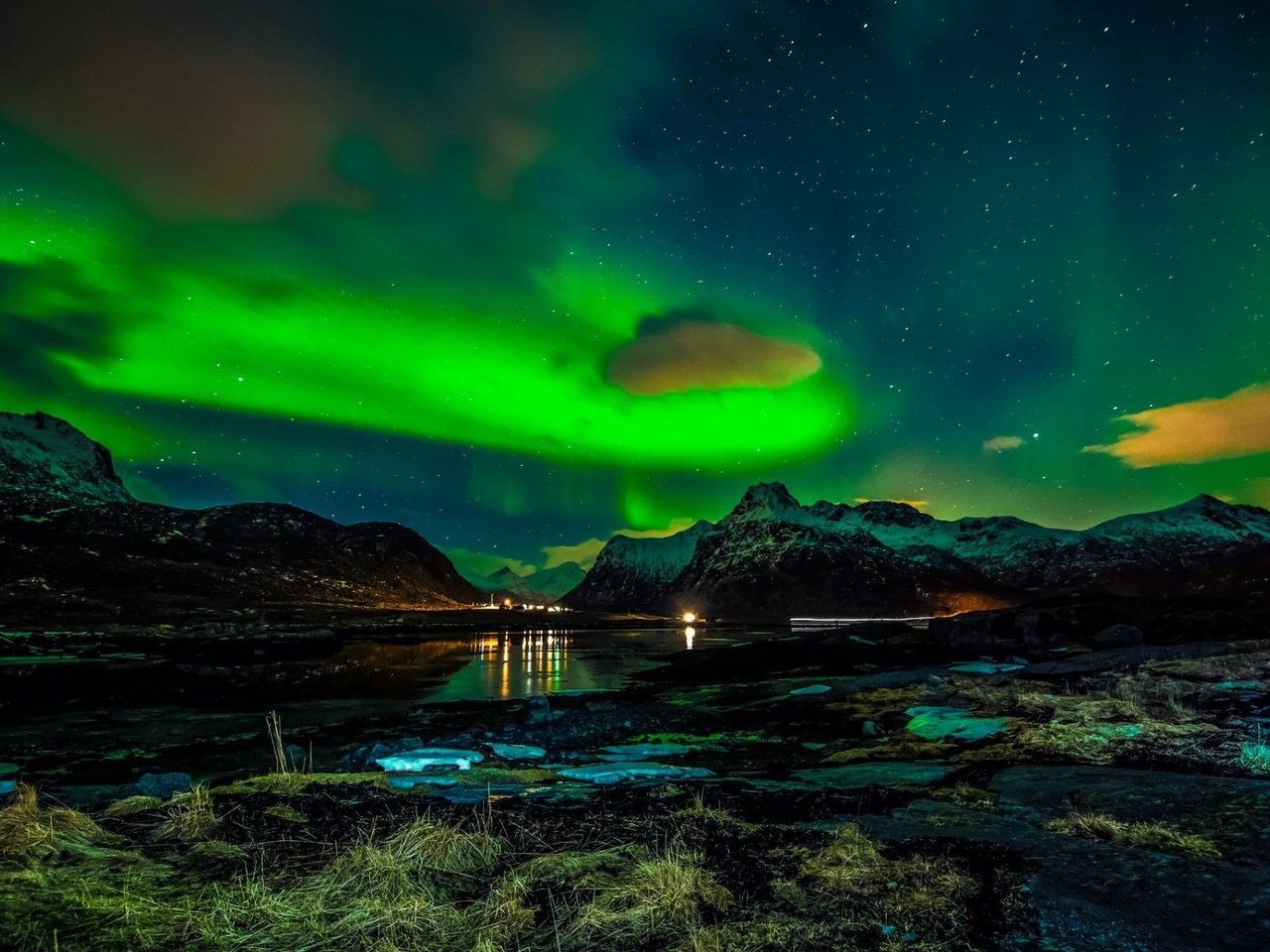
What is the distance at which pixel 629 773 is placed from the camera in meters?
12.4

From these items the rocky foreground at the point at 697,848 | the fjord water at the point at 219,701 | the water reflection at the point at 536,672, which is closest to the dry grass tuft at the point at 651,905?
the rocky foreground at the point at 697,848

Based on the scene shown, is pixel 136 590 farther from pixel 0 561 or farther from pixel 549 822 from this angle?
pixel 549 822

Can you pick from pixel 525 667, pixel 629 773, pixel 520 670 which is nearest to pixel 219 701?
pixel 520 670

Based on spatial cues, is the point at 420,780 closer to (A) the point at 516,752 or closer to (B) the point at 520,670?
(A) the point at 516,752

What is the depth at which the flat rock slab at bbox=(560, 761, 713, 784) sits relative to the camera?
12062 mm

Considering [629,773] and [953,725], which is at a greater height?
[629,773]

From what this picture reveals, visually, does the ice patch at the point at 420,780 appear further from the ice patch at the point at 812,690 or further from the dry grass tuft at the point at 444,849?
the ice patch at the point at 812,690

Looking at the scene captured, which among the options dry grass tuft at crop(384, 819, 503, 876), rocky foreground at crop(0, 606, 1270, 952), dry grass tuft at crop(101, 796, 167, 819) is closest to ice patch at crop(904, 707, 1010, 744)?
rocky foreground at crop(0, 606, 1270, 952)

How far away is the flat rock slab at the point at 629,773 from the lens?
12.1 m

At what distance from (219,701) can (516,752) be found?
1893 centimetres

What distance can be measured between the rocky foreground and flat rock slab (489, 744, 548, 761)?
0.10 meters

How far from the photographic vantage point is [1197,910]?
560cm

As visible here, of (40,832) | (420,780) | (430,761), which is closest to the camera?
(40,832)

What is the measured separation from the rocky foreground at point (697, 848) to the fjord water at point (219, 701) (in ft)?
6.40
